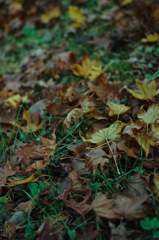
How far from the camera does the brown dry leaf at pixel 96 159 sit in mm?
1217

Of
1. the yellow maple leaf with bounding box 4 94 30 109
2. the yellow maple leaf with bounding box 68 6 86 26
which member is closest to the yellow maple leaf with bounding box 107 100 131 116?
the yellow maple leaf with bounding box 4 94 30 109

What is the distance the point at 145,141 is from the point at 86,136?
37 centimetres

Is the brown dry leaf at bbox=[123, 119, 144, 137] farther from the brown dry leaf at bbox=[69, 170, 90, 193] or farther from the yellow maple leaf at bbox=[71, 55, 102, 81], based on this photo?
the yellow maple leaf at bbox=[71, 55, 102, 81]

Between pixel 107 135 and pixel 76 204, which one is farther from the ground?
pixel 107 135

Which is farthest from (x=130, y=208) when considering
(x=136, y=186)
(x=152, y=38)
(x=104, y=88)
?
(x=152, y=38)

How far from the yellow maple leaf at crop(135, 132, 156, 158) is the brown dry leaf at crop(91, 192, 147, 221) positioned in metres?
0.27

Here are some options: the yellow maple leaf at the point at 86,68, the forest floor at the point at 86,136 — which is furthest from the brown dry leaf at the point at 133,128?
the yellow maple leaf at the point at 86,68

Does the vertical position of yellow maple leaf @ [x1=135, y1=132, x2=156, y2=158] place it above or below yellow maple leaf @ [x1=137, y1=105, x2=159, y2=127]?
below

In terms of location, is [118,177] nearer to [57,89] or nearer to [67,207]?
[67,207]

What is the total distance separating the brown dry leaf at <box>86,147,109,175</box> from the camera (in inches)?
47.9

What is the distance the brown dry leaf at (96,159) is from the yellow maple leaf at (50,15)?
2.53 m

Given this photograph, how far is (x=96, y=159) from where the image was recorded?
1.24 meters

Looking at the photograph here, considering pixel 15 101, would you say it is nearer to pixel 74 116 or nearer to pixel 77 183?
pixel 74 116

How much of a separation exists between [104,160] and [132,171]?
0.55 ft
